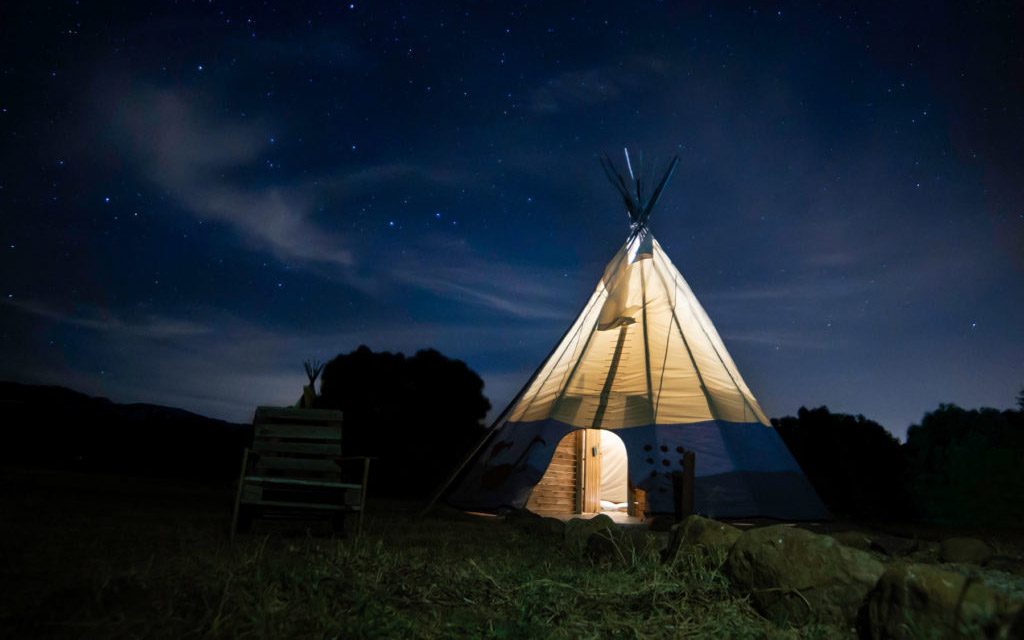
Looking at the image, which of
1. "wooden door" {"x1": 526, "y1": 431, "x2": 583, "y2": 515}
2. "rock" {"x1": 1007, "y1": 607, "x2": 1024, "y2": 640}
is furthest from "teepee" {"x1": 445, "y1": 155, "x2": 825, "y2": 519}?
"rock" {"x1": 1007, "y1": 607, "x2": 1024, "y2": 640}

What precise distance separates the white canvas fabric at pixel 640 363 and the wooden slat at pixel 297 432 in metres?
3.26

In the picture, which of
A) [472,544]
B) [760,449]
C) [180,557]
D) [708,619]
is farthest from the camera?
[760,449]

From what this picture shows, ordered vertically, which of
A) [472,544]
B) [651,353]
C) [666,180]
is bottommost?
[472,544]

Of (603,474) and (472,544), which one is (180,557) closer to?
(472,544)

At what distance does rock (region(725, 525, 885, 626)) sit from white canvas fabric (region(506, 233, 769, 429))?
491cm

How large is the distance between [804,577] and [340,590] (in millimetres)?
1884

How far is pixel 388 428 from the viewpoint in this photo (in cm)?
1259

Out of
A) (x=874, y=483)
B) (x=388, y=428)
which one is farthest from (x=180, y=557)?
(x=874, y=483)

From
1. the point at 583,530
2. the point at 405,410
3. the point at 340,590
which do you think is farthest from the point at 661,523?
the point at 405,410

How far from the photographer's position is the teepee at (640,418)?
7.29 metres

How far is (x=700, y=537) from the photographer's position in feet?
11.0

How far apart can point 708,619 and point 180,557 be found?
249cm

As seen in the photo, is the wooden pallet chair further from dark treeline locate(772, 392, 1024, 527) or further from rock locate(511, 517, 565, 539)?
dark treeline locate(772, 392, 1024, 527)

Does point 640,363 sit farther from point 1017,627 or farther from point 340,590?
point 1017,627
